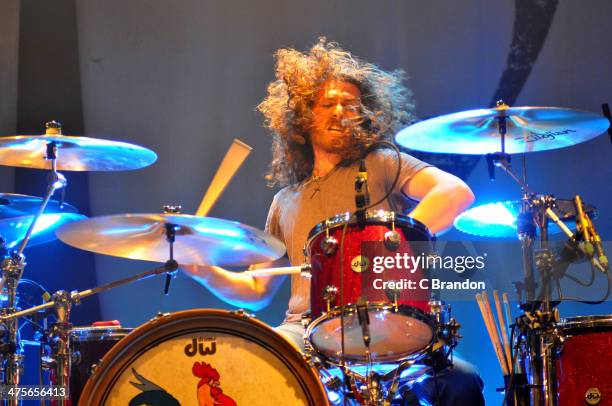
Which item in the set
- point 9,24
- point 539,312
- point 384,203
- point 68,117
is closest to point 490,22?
point 384,203

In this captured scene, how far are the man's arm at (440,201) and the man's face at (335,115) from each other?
44cm

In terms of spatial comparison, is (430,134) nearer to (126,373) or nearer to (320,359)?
(320,359)

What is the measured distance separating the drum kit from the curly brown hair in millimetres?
414

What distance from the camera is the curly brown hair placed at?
3.40 metres

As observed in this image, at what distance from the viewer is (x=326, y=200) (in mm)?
3141

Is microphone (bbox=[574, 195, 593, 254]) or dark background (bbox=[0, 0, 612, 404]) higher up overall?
dark background (bbox=[0, 0, 612, 404])

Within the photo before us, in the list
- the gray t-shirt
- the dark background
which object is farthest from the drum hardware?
the dark background

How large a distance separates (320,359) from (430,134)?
3.18 feet

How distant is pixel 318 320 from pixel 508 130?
1.14m

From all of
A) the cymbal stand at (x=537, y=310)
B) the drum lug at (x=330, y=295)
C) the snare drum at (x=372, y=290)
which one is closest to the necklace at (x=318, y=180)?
the cymbal stand at (x=537, y=310)

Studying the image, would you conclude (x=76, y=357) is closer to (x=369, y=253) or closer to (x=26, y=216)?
(x=26, y=216)

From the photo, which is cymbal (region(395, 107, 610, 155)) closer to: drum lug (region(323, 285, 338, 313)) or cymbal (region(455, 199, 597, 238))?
cymbal (region(455, 199, 597, 238))

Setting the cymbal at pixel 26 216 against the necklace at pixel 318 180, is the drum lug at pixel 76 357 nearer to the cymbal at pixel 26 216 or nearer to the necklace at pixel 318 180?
the cymbal at pixel 26 216

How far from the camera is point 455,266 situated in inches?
124
